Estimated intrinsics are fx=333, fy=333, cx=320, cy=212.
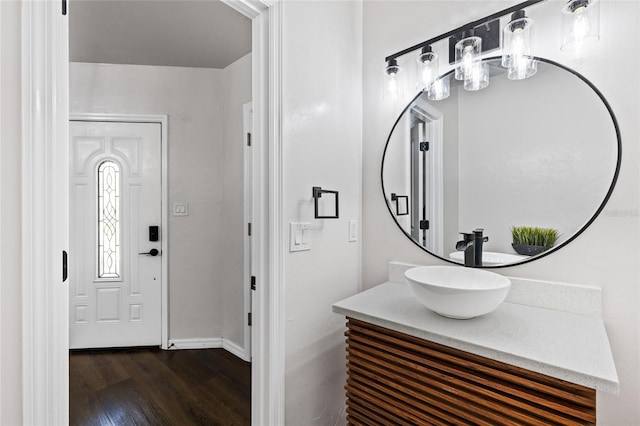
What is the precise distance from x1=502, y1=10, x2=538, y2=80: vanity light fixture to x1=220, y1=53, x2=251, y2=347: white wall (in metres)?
1.90

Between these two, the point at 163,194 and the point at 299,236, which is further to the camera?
the point at 163,194

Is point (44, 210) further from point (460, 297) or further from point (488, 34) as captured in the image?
point (488, 34)

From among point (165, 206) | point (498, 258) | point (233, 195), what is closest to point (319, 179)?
point (498, 258)

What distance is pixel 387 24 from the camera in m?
1.79

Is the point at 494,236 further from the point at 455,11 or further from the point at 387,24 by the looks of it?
the point at 387,24

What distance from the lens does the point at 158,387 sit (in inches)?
90.5

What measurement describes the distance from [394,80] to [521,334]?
1284 mm

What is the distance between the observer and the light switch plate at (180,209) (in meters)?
2.92

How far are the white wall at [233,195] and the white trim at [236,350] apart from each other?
0.11 ft

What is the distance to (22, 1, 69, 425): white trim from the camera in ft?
2.56

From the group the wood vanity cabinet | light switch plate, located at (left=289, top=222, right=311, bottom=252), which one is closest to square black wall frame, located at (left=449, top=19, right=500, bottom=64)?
light switch plate, located at (left=289, top=222, right=311, bottom=252)

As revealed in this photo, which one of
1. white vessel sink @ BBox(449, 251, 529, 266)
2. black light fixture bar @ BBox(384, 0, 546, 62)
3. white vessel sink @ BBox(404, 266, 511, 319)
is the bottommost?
white vessel sink @ BBox(404, 266, 511, 319)

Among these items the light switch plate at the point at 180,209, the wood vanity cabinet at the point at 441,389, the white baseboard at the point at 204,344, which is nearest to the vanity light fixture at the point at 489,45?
the wood vanity cabinet at the point at 441,389

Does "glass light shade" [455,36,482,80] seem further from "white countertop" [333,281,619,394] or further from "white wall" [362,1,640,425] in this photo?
"white countertop" [333,281,619,394]
